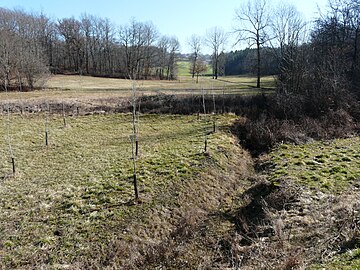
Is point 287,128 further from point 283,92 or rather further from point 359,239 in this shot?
point 359,239

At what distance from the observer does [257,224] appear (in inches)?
335

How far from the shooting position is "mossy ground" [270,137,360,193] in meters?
10.6

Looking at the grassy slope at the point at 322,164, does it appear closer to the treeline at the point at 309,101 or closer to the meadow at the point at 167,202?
the meadow at the point at 167,202

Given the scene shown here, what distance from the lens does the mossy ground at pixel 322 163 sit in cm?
1060

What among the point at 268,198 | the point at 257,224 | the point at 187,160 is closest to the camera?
the point at 257,224

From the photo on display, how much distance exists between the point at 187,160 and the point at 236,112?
12051 millimetres

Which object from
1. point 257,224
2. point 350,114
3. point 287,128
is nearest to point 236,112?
point 287,128

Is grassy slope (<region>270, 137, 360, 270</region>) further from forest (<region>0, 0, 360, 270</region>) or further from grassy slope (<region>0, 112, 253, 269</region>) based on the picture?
grassy slope (<region>0, 112, 253, 269</region>)

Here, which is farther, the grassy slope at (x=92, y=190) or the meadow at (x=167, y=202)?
the grassy slope at (x=92, y=190)

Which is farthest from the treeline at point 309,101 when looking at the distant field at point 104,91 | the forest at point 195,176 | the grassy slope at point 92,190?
the distant field at point 104,91

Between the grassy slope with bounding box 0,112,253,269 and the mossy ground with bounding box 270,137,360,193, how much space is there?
264 centimetres

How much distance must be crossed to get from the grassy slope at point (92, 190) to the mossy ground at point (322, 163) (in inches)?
104

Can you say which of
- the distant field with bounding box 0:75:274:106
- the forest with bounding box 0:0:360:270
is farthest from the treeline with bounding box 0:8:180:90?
the forest with bounding box 0:0:360:270

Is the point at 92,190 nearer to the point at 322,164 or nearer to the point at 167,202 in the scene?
the point at 167,202
